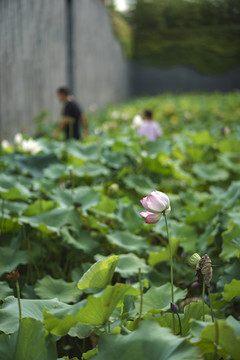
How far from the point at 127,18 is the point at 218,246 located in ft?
61.6

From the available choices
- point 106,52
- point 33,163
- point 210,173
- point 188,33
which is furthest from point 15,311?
point 188,33

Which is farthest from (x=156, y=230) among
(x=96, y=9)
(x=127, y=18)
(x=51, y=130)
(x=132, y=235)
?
(x=127, y=18)

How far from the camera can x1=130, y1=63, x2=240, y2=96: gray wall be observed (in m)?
15.9

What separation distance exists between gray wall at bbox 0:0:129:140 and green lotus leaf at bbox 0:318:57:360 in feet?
9.29

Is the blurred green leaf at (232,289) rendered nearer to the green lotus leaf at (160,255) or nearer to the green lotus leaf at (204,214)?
the green lotus leaf at (160,255)

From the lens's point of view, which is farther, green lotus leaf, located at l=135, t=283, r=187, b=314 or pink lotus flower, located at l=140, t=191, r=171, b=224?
green lotus leaf, located at l=135, t=283, r=187, b=314

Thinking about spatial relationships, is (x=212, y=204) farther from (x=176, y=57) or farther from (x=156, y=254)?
(x=176, y=57)

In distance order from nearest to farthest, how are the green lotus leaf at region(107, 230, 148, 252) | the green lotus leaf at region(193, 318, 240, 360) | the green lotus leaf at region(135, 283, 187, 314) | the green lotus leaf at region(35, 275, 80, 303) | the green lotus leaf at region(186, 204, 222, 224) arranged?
the green lotus leaf at region(193, 318, 240, 360) → the green lotus leaf at region(135, 283, 187, 314) → the green lotus leaf at region(35, 275, 80, 303) → the green lotus leaf at region(107, 230, 148, 252) → the green lotus leaf at region(186, 204, 222, 224)

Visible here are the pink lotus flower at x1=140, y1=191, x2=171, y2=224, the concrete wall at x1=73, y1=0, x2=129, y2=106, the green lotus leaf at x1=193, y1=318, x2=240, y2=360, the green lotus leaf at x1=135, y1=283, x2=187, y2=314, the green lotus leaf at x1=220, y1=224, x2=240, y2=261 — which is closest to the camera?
the green lotus leaf at x1=193, y1=318, x2=240, y2=360

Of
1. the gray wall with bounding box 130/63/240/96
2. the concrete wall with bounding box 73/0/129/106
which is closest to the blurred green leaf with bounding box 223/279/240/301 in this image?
the concrete wall with bounding box 73/0/129/106

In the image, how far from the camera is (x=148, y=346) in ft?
1.95

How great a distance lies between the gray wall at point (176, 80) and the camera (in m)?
15.9

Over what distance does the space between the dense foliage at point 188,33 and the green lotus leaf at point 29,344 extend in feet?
53.7

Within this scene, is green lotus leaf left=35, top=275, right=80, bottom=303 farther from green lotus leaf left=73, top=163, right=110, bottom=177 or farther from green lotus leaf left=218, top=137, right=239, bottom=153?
green lotus leaf left=218, top=137, right=239, bottom=153
